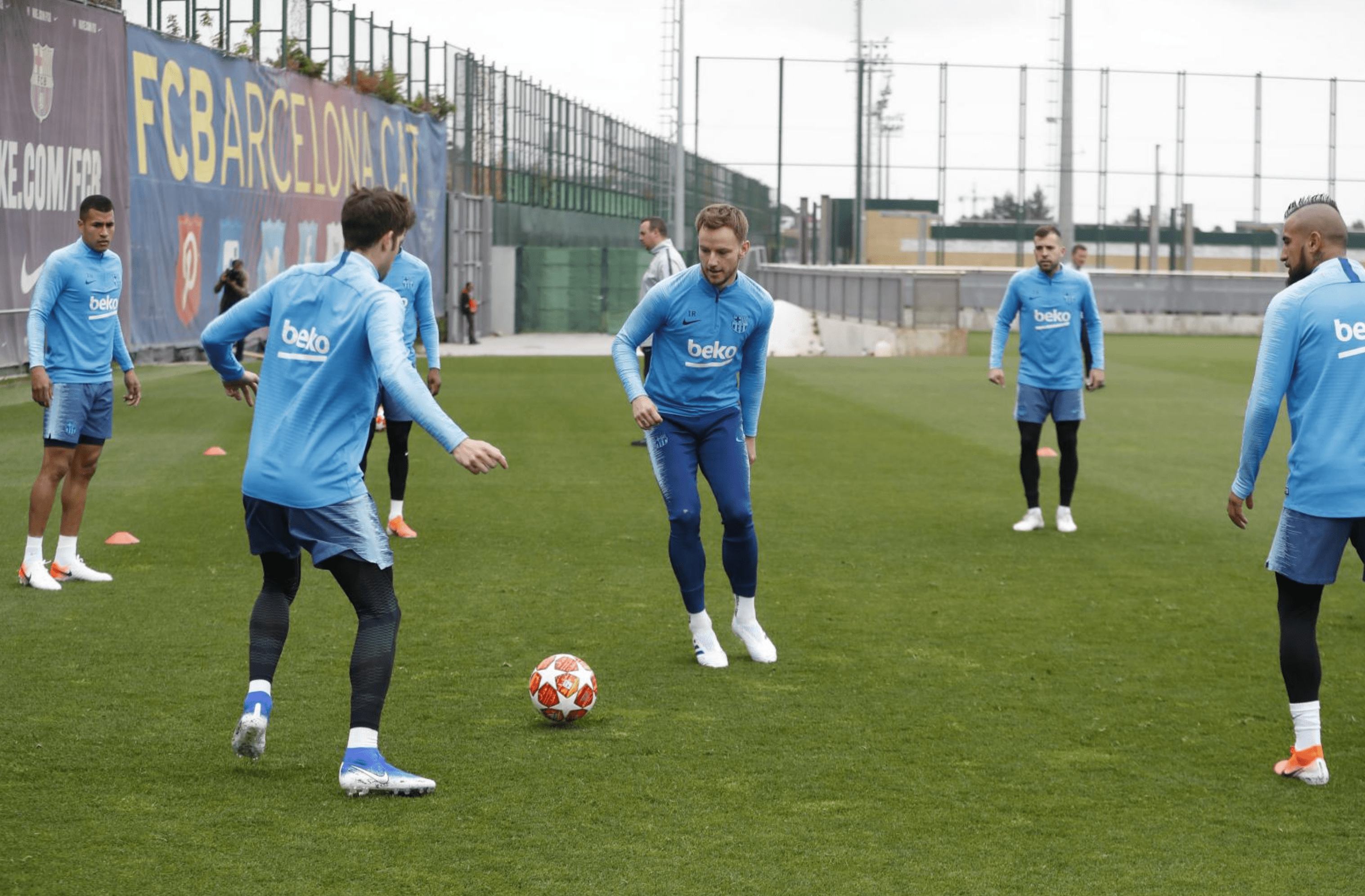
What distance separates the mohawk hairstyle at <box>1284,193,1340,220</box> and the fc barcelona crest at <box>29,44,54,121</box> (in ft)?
61.3

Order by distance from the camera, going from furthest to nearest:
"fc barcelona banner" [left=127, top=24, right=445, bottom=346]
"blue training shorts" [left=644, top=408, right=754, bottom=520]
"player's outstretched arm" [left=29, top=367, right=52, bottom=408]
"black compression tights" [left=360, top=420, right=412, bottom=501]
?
"fc barcelona banner" [left=127, top=24, right=445, bottom=346] → "black compression tights" [left=360, top=420, right=412, bottom=501] → "player's outstretched arm" [left=29, top=367, right=52, bottom=408] → "blue training shorts" [left=644, top=408, right=754, bottom=520]

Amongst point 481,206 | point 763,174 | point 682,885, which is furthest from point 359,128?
point 682,885

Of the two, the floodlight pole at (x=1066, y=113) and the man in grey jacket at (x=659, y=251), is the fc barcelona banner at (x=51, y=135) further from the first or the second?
the floodlight pole at (x=1066, y=113)

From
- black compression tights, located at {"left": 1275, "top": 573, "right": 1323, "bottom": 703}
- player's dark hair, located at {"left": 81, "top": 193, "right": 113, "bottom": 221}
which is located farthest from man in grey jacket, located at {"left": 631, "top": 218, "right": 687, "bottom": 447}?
black compression tights, located at {"left": 1275, "top": 573, "right": 1323, "bottom": 703}

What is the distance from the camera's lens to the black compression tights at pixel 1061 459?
1100cm

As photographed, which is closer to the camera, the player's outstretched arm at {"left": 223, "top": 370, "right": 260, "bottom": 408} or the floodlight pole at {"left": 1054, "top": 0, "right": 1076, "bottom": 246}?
the player's outstretched arm at {"left": 223, "top": 370, "right": 260, "bottom": 408}

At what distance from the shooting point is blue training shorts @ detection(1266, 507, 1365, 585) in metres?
5.27

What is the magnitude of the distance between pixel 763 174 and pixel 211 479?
112 feet

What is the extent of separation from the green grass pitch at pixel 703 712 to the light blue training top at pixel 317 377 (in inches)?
4.1

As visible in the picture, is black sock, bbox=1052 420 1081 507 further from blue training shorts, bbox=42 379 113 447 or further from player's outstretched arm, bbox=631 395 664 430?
blue training shorts, bbox=42 379 113 447

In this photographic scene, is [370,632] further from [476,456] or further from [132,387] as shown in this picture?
[132,387]

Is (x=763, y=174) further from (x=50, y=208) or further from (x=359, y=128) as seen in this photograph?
(x=50, y=208)

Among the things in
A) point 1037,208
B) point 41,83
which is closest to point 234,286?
point 41,83

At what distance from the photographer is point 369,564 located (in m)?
5.20
